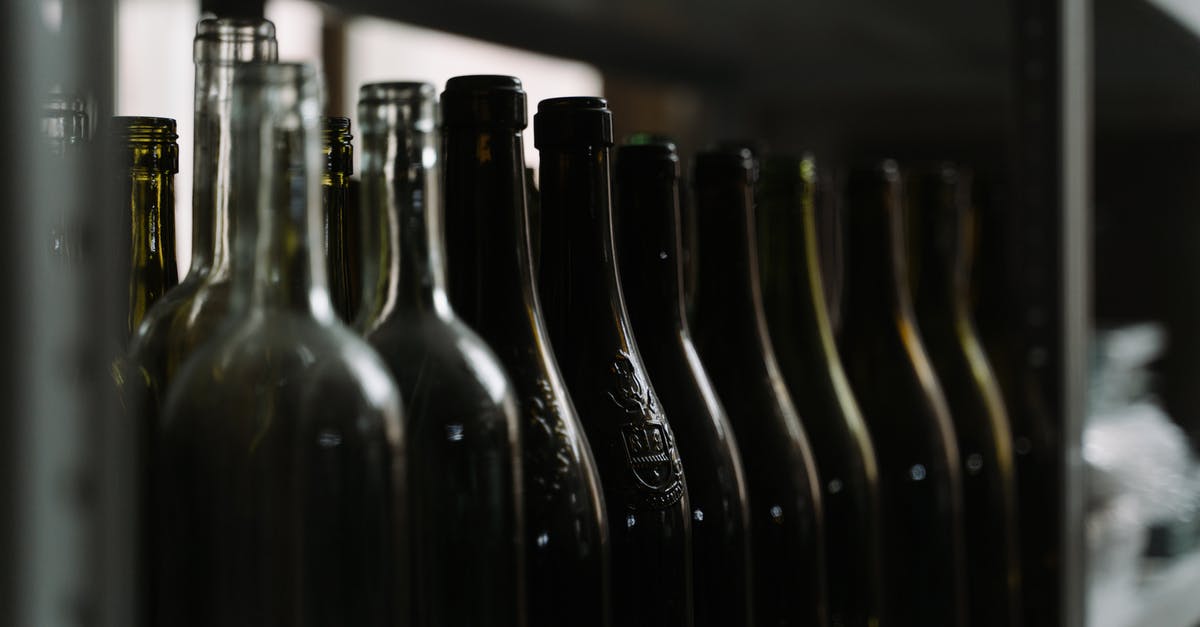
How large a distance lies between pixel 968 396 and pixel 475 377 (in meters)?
0.55

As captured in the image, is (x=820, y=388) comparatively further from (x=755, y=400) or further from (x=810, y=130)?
(x=810, y=130)

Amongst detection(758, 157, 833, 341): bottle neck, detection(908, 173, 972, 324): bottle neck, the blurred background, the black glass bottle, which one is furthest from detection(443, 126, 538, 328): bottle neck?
detection(908, 173, 972, 324): bottle neck

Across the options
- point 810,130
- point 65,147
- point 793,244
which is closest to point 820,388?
point 793,244

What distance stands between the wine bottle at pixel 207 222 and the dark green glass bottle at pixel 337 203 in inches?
1.7

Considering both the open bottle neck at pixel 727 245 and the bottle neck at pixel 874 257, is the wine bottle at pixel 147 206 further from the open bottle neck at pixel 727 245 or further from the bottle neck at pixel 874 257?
the bottle neck at pixel 874 257

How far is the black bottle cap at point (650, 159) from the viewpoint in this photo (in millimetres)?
447

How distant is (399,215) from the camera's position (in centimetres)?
33

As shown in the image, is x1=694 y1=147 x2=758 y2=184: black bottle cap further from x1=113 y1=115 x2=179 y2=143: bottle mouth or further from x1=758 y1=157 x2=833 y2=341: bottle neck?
x1=113 y1=115 x2=179 y2=143: bottle mouth

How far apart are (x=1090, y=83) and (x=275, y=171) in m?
1.37

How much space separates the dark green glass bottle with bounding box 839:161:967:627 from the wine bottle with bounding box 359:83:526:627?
1.08 feet

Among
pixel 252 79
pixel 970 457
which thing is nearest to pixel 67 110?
pixel 252 79

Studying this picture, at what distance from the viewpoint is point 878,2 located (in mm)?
1027

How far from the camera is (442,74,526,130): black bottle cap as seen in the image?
0.36 m

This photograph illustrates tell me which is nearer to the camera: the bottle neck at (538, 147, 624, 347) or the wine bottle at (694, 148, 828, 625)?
the bottle neck at (538, 147, 624, 347)
